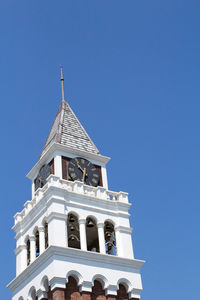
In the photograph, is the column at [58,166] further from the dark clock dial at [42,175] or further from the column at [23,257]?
the column at [23,257]

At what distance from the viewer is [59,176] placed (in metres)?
42.9

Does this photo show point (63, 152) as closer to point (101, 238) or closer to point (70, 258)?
point (101, 238)

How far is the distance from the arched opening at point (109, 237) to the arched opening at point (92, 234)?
0.94 metres

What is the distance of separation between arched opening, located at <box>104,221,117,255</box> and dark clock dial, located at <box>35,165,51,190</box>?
6558 millimetres

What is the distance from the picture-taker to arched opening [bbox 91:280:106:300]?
3794cm

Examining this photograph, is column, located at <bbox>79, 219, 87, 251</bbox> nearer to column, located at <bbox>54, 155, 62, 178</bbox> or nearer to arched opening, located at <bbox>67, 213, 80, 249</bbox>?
arched opening, located at <bbox>67, 213, 80, 249</bbox>

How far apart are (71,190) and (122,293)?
29.1 ft

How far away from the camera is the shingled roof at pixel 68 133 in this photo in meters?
47.5

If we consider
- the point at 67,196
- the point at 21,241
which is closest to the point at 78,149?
the point at 67,196

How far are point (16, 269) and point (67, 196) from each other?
7656 mm

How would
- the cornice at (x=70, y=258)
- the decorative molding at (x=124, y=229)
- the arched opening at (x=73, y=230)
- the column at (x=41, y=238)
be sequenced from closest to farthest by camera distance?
the cornice at (x=70, y=258), the column at (x=41, y=238), the arched opening at (x=73, y=230), the decorative molding at (x=124, y=229)

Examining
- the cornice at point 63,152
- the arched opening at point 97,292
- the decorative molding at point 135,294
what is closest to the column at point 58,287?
the arched opening at point 97,292

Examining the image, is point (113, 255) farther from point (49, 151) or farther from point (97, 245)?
point (49, 151)

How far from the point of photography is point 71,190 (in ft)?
139
